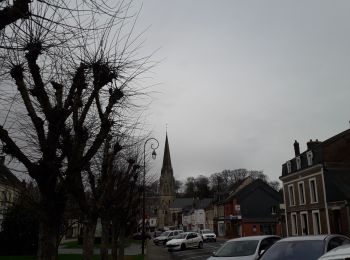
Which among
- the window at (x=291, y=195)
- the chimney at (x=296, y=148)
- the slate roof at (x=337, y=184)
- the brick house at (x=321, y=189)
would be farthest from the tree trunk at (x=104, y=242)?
the chimney at (x=296, y=148)

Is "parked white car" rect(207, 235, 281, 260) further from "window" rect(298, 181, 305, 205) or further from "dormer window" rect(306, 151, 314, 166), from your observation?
"window" rect(298, 181, 305, 205)

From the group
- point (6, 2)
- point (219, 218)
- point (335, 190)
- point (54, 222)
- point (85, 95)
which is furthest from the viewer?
point (219, 218)

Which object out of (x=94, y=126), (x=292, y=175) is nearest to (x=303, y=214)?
(x=292, y=175)

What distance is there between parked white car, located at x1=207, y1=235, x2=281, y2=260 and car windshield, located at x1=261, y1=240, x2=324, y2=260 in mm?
3200

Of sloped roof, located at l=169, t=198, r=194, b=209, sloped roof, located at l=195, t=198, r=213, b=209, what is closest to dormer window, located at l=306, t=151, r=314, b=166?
sloped roof, located at l=195, t=198, r=213, b=209

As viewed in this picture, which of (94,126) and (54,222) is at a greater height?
(94,126)

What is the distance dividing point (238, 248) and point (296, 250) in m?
4.50

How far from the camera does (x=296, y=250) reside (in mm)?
9938

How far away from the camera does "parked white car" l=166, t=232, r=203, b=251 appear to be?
1609 inches

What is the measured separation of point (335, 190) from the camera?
4031 cm

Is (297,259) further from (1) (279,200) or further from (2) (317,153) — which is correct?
(1) (279,200)

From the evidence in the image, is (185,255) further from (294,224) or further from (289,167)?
(289,167)

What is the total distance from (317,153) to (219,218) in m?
42.5

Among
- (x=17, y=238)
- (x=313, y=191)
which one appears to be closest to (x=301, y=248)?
(x=17, y=238)
